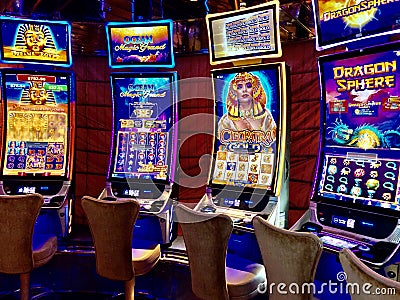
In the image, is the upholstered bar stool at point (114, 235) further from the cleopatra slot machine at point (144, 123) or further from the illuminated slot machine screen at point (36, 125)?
the illuminated slot machine screen at point (36, 125)

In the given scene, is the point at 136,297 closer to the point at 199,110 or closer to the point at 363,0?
the point at 199,110

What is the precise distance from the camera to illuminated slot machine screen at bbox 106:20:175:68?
3729 mm

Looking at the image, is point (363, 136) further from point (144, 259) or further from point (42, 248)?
point (42, 248)

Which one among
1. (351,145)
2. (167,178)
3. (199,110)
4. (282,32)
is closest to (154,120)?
(167,178)

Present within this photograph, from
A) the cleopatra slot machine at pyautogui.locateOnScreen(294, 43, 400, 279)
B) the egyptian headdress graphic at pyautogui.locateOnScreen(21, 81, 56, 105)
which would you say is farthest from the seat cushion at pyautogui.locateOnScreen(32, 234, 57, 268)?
the cleopatra slot machine at pyautogui.locateOnScreen(294, 43, 400, 279)

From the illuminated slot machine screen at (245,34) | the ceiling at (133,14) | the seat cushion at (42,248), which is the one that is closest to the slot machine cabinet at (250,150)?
the illuminated slot machine screen at (245,34)

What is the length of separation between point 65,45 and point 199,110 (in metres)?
1.59

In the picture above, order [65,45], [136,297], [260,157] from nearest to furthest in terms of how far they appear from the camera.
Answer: [260,157] < [136,297] < [65,45]

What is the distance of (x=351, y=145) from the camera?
8.78ft

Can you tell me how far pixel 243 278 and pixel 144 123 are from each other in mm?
1868

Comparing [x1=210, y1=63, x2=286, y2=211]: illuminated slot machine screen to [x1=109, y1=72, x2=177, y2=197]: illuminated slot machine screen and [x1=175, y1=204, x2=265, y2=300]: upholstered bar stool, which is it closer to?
[x1=109, y1=72, x2=177, y2=197]: illuminated slot machine screen

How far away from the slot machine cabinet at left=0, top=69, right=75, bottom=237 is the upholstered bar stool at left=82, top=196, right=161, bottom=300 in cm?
115

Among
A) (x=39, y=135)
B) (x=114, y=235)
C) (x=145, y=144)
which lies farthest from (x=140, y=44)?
(x=114, y=235)

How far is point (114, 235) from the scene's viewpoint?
2.78 m
